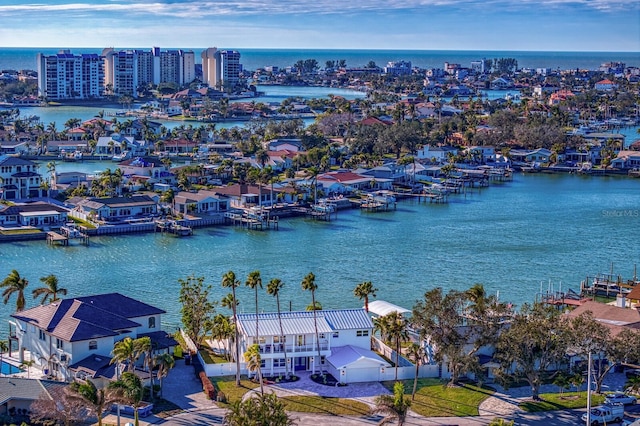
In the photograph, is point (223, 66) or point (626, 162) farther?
point (223, 66)

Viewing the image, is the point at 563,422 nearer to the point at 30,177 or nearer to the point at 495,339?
the point at 495,339

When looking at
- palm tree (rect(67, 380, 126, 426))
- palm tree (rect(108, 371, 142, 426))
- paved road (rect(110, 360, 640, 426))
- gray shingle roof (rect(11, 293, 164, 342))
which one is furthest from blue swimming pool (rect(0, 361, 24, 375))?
palm tree (rect(67, 380, 126, 426))

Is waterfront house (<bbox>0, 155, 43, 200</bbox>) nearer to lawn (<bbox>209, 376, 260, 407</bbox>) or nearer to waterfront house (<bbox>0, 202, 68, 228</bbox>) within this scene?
waterfront house (<bbox>0, 202, 68, 228</bbox>)

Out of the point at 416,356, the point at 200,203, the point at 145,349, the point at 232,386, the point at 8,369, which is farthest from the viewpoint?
the point at 200,203

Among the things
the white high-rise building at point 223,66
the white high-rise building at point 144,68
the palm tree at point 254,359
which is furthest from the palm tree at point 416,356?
the white high-rise building at point 223,66

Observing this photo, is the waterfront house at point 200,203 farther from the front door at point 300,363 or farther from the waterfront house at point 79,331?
the front door at point 300,363

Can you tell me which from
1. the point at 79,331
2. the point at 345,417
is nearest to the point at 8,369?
the point at 79,331

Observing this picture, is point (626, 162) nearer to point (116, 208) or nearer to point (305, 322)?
point (116, 208)
